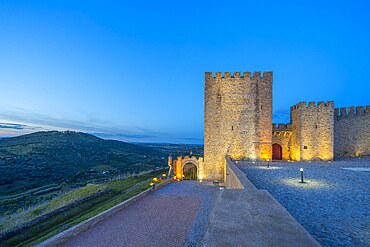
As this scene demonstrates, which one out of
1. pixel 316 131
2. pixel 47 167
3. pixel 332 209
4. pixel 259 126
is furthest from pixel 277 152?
pixel 47 167

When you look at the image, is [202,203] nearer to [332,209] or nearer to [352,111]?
[332,209]

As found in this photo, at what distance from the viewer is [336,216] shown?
3.58 m

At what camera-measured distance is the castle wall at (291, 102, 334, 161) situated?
1546cm

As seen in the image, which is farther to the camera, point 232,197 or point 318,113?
point 318,113

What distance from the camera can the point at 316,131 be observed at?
615 inches

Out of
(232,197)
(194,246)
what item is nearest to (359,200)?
(232,197)

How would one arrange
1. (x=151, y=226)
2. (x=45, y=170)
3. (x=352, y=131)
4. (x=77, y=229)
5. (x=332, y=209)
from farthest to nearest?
(x=45, y=170), (x=352, y=131), (x=151, y=226), (x=77, y=229), (x=332, y=209)

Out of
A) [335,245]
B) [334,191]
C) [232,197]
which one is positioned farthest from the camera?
[334,191]

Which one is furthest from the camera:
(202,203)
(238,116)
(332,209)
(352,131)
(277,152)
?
(277,152)

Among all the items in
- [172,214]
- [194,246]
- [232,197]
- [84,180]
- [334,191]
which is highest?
[232,197]

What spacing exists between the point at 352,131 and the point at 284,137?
5.25 m

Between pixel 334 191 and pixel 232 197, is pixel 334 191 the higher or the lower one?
the lower one

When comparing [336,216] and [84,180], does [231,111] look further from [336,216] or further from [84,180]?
[84,180]

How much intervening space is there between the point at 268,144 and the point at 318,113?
4312mm
